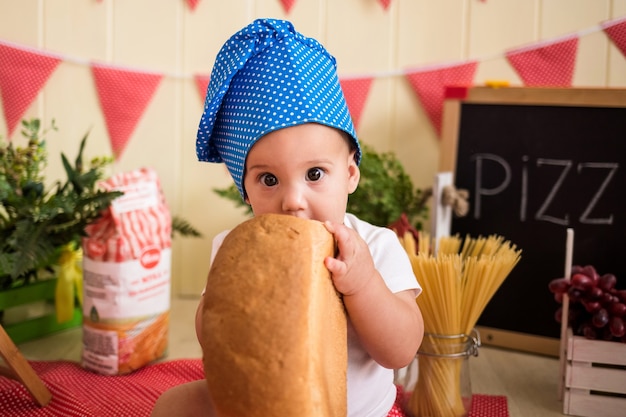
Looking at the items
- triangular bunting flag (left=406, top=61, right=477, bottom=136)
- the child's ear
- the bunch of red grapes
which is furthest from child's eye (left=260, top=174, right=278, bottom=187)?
triangular bunting flag (left=406, top=61, right=477, bottom=136)

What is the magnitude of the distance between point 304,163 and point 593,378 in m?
0.70

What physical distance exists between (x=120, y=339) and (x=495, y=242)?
0.78 meters

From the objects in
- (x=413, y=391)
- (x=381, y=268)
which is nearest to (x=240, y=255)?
(x=381, y=268)

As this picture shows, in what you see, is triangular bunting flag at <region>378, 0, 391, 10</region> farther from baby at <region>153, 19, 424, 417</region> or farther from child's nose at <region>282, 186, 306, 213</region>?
child's nose at <region>282, 186, 306, 213</region>

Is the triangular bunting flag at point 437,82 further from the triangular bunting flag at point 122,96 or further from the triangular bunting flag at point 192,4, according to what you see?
the triangular bunting flag at point 122,96

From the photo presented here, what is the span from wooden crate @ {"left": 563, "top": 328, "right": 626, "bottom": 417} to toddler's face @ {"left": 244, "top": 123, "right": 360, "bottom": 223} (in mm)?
563

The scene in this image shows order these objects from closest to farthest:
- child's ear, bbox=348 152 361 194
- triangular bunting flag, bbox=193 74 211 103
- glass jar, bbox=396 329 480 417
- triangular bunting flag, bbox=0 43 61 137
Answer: child's ear, bbox=348 152 361 194 → glass jar, bbox=396 329 480 417 → triangular bunting flag, bbox=0 43 61 137 → triangular bunting flag, bbox=193 74 211 103

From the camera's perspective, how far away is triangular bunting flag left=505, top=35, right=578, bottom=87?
1.52 metres

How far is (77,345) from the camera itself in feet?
4.72

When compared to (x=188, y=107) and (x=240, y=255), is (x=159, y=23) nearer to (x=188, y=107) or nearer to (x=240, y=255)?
(x=188, y=107)

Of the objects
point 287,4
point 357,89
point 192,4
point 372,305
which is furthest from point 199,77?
point 372,305

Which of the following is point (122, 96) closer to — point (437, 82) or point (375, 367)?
point (437, 82)

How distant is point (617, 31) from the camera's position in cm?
148

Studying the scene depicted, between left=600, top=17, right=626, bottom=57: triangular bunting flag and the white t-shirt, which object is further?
left=600, top=17, right=626, bottom=57: triangular bunting flag
